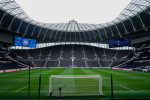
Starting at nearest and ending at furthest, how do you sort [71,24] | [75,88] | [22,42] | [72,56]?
[75,88] → [22,42] → [71,24] → [72,56]

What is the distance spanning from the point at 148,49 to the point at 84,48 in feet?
117

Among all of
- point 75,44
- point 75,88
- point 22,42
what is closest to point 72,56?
point 75,44

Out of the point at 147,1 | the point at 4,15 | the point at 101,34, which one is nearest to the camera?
the point at 147,1

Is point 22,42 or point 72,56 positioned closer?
point 22,42

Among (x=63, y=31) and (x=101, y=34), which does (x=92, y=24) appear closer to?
(x=101, y=34)

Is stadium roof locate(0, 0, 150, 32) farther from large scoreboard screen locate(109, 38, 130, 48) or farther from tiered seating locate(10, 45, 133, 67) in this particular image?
tiered seating locate(10, 45, 133, 67)

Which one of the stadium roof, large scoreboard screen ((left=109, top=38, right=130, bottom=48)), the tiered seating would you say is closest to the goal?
the stadium roof

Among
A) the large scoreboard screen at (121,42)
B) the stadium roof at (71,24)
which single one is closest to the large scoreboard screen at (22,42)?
the stadium roof at (71,24)

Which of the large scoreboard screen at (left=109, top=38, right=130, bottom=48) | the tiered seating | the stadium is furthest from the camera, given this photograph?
the tiered seating

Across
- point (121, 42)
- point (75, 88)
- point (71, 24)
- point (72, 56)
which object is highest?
point (71, 24)

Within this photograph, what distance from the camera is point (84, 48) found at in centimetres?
6775

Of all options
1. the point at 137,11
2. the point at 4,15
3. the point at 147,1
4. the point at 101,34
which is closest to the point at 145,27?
the point at 137,11

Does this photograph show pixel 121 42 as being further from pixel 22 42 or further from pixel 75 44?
pixel 22 42

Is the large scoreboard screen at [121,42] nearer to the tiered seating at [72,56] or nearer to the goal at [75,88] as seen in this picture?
the tiered seating at [72,56]
